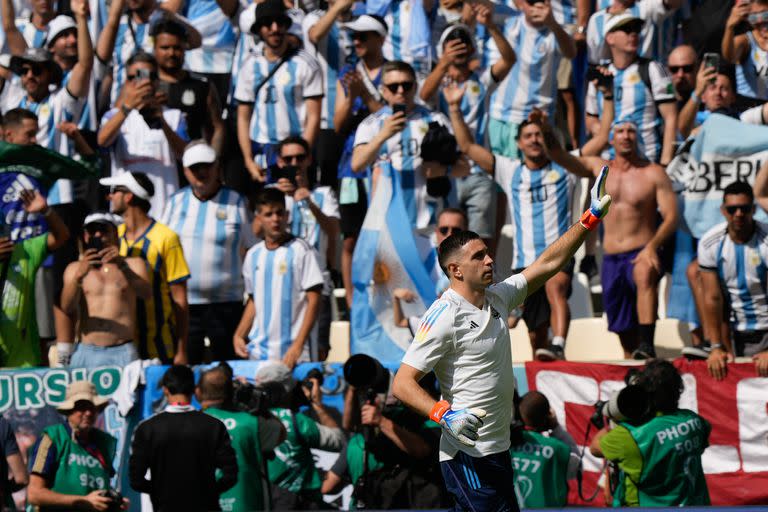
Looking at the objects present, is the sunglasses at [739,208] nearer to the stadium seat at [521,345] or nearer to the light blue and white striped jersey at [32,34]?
the stadium seat at [521,345]

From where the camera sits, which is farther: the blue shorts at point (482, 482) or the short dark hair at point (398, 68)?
the short dark hair at point (398, 68)

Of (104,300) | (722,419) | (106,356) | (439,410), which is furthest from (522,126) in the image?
(439,410)

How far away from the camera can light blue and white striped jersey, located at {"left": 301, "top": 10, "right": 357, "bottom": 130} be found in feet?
41.0

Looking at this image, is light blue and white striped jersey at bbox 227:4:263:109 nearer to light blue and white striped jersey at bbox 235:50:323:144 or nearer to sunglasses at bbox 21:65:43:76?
light blue and white striped jersey at bbox 235:50:323:144

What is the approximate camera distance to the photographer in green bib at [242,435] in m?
8.63

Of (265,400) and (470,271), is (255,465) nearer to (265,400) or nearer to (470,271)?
(265,400)

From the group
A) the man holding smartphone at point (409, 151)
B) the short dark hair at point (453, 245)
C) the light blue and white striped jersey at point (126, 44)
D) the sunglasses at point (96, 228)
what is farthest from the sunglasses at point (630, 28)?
the short dark hair at point (453, 245)

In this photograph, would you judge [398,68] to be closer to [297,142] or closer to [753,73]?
[297,142]

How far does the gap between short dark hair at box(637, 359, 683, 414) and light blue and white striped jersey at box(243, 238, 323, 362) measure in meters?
2.92

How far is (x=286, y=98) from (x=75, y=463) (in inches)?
164

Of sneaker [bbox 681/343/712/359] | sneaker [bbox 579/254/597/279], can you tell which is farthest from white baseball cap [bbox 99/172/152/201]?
sneaker [bbox 681/343/712/359]

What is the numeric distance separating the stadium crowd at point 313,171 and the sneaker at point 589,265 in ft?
0.07

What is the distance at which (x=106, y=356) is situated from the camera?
33.1ft

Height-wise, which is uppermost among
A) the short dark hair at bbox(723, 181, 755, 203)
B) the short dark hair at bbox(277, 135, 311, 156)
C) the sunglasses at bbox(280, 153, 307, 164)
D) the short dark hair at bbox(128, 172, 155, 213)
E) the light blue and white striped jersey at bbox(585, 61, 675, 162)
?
the light blue and white striped jersey at bbox(585, 61, 675, 162)
